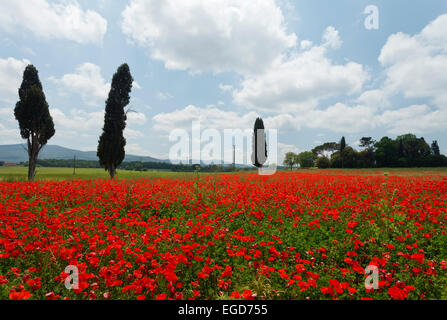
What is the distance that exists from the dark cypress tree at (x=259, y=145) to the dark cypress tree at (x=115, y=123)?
2956 centimetres

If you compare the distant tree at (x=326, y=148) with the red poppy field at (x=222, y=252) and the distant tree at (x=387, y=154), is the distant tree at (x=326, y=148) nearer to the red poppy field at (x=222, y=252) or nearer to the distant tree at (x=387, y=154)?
the distant tree at (x=387, y=154)

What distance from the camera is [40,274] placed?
10.4 feet

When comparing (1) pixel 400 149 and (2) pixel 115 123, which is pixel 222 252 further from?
(1) pixel 400 149

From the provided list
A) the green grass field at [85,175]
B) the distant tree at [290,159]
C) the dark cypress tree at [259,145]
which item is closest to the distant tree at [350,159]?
the distant tree at [290,159]

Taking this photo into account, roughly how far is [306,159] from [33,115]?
280 feet

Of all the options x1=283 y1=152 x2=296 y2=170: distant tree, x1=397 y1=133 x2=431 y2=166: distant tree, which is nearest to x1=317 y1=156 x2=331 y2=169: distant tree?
x1=397 y1=133 x2=431 y2=166: distant tree

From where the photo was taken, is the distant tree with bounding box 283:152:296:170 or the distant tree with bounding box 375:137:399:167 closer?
the distant tree with bounding box 375:137:399:167

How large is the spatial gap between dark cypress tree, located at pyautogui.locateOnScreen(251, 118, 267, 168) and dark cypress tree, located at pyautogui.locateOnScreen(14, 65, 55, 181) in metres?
35.5

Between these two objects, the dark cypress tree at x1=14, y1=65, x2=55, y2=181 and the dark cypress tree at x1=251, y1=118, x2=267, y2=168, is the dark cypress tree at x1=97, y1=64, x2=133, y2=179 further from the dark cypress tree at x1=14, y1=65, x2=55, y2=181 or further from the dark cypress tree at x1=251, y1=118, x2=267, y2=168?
the dark cypress tree at x1=251, y1=118, x2=267, y2=168

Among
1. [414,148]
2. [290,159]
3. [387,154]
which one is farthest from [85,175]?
[414,148]

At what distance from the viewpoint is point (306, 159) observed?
8562cm

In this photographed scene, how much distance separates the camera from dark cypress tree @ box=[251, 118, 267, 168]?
4497cm

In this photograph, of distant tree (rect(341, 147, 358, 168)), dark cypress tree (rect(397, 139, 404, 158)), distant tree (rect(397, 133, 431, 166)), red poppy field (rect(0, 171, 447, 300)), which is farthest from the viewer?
dark cypress tree (rect(397, 139, 404, 158))

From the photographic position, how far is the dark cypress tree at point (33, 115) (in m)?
17.6
